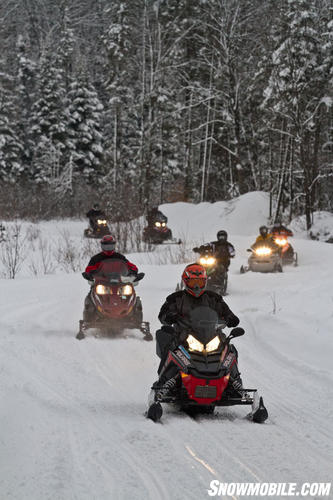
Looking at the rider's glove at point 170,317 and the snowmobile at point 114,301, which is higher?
A: the rider's glove at point 170,317

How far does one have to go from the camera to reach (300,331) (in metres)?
9.09

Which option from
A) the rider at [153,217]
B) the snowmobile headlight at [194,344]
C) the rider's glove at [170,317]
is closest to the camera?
the snowmobile headlight at [194,344]

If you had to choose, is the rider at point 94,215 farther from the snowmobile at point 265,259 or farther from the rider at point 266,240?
the snowmobile at point 265,259

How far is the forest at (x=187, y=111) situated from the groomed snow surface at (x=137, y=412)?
1366 centimetres

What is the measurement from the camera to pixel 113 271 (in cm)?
945

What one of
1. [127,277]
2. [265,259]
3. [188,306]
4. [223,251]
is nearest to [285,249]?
[265,259]

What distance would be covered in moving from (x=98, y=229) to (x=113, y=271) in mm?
14837

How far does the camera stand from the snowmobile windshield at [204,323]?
5.46 m

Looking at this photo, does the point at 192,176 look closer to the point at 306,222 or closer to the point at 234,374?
the point at 306,222

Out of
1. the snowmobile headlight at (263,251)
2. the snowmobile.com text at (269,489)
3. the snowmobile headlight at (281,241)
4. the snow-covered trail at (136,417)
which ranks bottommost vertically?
the snow-covered trail at (136,417)

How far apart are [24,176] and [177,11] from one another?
2287cm

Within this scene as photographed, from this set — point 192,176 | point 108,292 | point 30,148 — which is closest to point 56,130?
point 30,148

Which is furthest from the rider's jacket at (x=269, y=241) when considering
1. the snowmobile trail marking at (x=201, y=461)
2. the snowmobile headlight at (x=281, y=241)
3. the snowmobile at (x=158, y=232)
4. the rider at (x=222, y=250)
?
the snowmobile trail marking at (x=201, y=461)

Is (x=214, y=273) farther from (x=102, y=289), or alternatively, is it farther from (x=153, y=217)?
(x=153, y=217)
